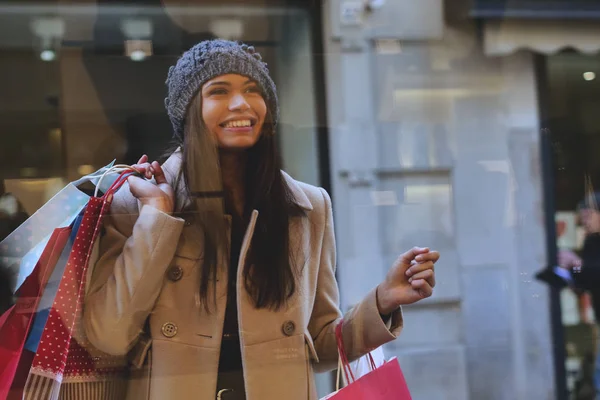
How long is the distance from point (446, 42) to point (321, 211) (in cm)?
82

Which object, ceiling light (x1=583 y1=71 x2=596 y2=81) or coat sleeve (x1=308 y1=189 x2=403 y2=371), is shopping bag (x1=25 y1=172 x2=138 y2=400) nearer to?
coat sleeve (x1=308 y1=189 x2=403 y2=371)

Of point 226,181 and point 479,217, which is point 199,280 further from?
point 479,217

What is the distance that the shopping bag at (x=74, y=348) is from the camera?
162cm

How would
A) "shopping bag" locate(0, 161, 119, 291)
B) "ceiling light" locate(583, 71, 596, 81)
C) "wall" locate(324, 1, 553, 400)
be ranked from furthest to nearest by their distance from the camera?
"ceiling light" locate(583, 71, 596, 81), "wall" locate(324, 1, 553, 400), "shopping bag" locate(0, 161, 119, 291)

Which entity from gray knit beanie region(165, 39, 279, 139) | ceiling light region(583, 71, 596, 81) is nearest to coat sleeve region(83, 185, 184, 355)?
gray knit beanie region(165, 39, 279, 139)

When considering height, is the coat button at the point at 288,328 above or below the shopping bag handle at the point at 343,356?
above

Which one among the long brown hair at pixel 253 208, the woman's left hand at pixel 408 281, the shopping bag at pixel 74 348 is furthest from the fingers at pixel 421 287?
the shopping bag at pixel 74 348

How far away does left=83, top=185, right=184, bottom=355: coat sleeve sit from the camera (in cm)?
172

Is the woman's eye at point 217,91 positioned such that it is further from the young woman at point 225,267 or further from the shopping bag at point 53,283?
the shopping bag at point 53,283

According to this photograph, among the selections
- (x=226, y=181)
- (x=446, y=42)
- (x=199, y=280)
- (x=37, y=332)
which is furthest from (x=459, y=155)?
(x=37, y=332)

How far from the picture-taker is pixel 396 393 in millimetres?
1829

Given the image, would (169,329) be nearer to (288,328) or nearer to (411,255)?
(288,328)

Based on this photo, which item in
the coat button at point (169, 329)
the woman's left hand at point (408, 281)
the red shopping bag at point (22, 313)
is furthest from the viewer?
the woman's left hand at point (408, 281)

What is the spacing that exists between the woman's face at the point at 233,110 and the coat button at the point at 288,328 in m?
0.54
